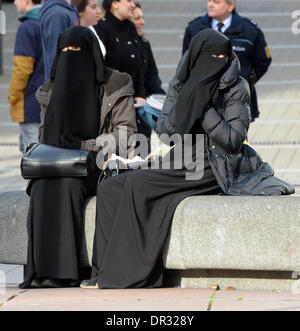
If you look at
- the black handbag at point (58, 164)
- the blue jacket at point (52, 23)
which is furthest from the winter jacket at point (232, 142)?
the blue jacket at point (52, 23)

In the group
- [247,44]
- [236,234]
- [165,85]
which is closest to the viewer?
[236,234]

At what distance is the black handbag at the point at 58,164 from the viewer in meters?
6.43

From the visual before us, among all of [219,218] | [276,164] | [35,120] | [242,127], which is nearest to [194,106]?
[242,127]

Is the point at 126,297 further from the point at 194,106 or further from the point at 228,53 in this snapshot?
the point at 228,53

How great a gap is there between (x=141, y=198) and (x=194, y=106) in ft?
2.25

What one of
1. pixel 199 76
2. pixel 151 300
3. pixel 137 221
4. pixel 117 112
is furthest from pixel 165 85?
pixel 151 300

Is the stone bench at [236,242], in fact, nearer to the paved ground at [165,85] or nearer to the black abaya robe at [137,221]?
the black abaya robe at [137,221]

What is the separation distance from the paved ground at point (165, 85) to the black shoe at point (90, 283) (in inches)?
4.7

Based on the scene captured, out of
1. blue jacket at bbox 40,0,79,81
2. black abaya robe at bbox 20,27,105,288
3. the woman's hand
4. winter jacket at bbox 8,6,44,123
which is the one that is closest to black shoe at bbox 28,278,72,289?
black abaya robe at bbox 20,27,105,288

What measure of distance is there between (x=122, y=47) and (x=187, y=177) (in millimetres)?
2217

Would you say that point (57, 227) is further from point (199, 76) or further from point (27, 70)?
point (27, 70)

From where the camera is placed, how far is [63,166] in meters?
6.43

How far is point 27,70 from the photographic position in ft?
30.0

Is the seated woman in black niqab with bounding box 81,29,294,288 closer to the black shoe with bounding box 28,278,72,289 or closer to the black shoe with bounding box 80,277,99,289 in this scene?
the black shoe with bounding box 80,277,99,289
